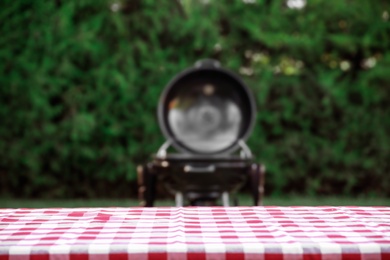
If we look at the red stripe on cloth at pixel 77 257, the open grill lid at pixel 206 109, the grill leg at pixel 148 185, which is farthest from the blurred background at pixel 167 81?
the red stripe on cloth at pixel 77 257

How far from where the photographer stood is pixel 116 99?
6348mm

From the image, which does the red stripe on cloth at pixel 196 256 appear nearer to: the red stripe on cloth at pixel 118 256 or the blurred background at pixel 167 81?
the red stripe on cloth at pixel 118 256

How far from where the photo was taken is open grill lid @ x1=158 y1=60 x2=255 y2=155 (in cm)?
490

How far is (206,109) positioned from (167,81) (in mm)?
1429

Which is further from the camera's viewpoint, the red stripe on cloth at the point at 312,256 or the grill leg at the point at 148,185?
the grill leg at the point at 148,185

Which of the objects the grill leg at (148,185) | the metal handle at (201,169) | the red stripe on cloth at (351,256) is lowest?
the grill leg at (148,185)

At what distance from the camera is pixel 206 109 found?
4922 mm

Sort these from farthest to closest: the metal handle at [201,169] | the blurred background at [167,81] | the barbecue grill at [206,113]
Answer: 1. the blurred background at [167,81]
2. the barbecue grill at [206,113]
3. the metal handle at [201,169]

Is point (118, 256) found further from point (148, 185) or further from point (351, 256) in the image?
point (148, 185)

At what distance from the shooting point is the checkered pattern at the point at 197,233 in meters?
1.52

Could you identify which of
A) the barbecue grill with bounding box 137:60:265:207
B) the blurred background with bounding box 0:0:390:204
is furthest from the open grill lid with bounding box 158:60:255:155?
the blurred background with bounding box 0:0:390:204

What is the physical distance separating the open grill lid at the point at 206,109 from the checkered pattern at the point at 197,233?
2.86 meters

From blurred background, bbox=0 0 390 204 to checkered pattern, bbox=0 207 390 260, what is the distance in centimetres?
425

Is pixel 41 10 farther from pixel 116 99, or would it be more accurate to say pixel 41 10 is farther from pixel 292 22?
pixel 292 22
